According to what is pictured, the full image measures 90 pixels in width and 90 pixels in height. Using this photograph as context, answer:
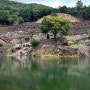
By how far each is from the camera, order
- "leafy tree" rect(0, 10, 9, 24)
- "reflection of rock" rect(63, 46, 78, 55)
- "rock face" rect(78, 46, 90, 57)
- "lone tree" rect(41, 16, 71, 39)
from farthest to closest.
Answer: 1. "leafy tree" rect(0, 10, 9, 24)
2. "lone tree" rect(41, 16, 71, 39)
3. "rock face" rect(78, 46, 90, 57)
4. "reflection of rock" rect(63, 46, 78, 55)

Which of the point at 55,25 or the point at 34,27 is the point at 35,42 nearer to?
the point at 55,25

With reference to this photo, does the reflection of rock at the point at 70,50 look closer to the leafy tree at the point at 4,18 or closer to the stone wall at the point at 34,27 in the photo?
the stone wall at the point at 34,27

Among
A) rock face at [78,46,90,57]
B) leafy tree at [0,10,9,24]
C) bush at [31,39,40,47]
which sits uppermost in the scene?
leafy tree at [0,10,9,24]

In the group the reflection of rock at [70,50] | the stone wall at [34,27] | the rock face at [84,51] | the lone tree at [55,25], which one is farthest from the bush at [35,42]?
the stone wall at [34,27]

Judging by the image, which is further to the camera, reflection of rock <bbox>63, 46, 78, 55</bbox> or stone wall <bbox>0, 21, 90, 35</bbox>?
stone wall <bbox>0, 21, 90, 35</bbox>

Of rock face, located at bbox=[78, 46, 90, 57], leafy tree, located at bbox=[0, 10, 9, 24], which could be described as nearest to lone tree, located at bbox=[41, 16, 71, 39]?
rock face, located at bbox=[78, 46, 90, 57]

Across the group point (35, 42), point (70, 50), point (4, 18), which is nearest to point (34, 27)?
point (4, 18)

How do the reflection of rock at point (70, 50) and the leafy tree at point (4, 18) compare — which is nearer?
the reflection of rock at point (70, 50)

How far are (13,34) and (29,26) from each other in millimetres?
15792

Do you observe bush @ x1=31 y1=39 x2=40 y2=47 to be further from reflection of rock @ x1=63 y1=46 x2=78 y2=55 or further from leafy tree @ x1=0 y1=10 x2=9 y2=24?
leafy tree @ x1=0 y1=10 x2=9 y2=24

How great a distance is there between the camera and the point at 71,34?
11262 cm

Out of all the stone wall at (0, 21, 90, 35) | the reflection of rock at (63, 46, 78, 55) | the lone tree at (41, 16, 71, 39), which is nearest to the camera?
the reflection of rock at (63, 46, 78, 55)

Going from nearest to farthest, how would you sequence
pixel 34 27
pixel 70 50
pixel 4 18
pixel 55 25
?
pixel 70 50, pixel 55 25, pixel 34 27, pixel 4 18

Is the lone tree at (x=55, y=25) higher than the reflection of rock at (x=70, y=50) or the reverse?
higher
